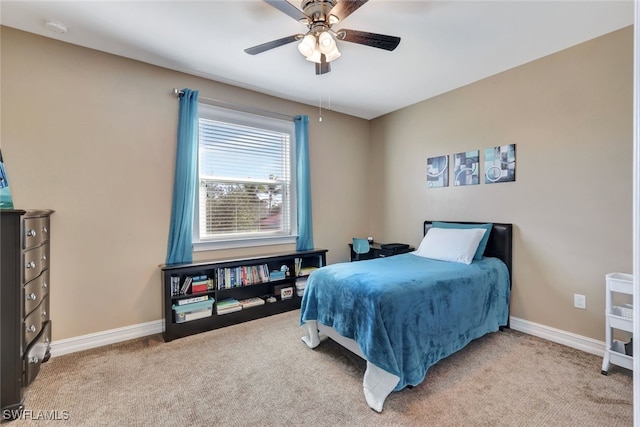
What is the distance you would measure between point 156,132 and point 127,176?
Result: 1.67 feet

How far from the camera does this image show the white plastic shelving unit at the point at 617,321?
1927 millimetres

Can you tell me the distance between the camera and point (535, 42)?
93.9 inches

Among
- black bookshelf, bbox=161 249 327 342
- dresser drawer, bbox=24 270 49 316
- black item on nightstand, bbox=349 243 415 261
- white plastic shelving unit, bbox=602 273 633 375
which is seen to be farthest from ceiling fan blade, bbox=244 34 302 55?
white plastic shelving unit, bbox=602 273 633 375

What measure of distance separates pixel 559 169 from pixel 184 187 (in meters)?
3.55

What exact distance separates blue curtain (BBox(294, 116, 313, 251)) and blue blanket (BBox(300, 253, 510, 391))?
1236mm

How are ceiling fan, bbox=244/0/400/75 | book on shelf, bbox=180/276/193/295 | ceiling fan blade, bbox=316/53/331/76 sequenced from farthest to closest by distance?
1. book on shelf, bbox=180/276/193/295
2. ceiling fan blade, bbox=316/53/331/76
3. ceiling fan, bbox=244/0/400/75

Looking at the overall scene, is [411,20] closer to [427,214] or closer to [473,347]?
[427,214]

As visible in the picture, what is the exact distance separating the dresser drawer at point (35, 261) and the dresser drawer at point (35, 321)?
243mm

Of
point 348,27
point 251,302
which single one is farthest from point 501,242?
point 251,302

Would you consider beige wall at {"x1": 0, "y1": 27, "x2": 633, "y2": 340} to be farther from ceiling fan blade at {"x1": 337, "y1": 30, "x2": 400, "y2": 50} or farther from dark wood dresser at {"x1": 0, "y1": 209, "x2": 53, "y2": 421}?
ceiling fan blade at {"x1": 337, "y1": 30, "x2": 400, "y2": 50}

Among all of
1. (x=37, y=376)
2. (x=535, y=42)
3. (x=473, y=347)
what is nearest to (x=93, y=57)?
(x=37, y=376)

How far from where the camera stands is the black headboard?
284 centimetres

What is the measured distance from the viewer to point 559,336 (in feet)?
8.34

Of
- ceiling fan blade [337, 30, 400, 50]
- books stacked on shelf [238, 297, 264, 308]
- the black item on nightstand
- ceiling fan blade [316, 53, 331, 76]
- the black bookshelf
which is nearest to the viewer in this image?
ceiling fan blade [337, 30, 400, 50]
